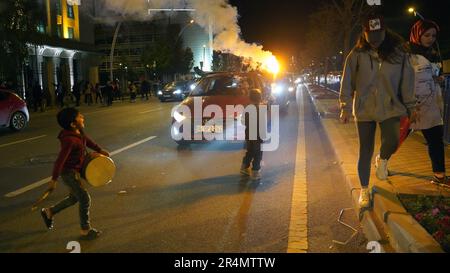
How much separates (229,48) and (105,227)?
30.8 m

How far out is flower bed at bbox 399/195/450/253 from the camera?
12.9ft

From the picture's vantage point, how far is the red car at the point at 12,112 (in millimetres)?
14000

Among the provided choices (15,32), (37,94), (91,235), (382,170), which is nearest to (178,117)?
(382,170)

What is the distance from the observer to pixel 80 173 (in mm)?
4793

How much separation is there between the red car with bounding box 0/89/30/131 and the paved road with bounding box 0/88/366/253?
4.10 meters

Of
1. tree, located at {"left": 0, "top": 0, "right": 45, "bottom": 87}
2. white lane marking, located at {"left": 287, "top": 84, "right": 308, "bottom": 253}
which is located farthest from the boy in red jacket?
tree, located at {"left": 0, "top": 0, "right": 45, "bottom": 87}

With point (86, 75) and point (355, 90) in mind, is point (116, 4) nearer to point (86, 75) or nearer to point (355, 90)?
point (86, 75)

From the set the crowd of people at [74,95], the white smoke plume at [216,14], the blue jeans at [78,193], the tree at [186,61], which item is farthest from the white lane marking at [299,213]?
the tree at [186,61]

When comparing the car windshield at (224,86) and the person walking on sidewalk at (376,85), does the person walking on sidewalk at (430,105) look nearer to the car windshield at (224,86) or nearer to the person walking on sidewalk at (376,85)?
the person walking on sidewalk at (376,85)

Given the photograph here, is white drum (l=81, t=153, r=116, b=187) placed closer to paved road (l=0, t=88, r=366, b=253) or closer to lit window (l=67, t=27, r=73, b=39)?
paved road (l=0, t=88, r=366, b=253)

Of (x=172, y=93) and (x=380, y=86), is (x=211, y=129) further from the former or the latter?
(x=172, y=93)

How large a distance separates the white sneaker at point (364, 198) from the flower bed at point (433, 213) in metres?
0.34

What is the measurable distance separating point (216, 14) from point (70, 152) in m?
26.8

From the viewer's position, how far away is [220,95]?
10758 mm
